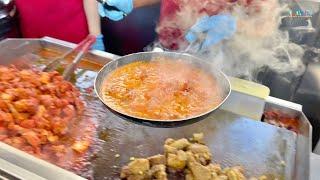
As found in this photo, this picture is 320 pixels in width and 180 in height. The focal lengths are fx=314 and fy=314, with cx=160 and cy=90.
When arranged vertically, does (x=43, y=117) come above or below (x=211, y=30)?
below

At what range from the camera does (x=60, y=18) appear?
9.70ft

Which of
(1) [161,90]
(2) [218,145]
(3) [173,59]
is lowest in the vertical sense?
(2) [218,145]

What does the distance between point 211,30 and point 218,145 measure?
81cm

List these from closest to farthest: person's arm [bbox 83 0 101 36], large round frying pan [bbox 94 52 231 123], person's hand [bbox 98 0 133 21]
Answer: large round frying pan [bbox 94 52 231 123] < person's hand [bbox 98 0 133 21] < person's arm [bbox 83 0 101 36]

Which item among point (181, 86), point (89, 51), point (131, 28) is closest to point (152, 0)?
point (131, 28)

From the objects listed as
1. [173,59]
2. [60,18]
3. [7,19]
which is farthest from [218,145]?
[7,19]

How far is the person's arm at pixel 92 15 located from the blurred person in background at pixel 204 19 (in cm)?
52

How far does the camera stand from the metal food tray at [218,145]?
1.42 m

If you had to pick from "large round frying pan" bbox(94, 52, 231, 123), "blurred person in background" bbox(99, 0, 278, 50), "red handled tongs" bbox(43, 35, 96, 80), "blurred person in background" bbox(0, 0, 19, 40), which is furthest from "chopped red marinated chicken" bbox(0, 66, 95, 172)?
"blurred person in background" bbox(0, 0, 19, 40)

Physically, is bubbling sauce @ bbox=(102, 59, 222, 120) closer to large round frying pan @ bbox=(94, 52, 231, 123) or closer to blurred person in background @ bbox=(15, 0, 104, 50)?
large round frying pan @ bbox=(94, 52, 231, 123)

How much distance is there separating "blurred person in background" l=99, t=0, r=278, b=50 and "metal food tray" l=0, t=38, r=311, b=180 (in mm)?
516

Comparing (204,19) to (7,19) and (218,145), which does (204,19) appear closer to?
(218,145)

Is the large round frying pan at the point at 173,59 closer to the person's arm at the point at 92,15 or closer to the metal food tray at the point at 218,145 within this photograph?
the metal food tray at the point at 218,145

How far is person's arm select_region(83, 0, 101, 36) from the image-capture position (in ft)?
9.27
